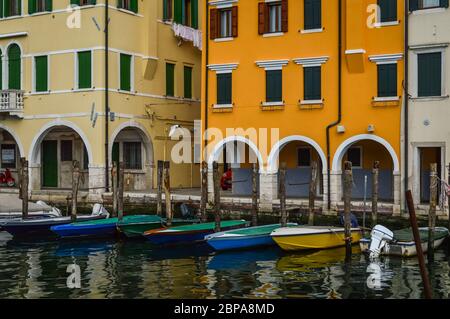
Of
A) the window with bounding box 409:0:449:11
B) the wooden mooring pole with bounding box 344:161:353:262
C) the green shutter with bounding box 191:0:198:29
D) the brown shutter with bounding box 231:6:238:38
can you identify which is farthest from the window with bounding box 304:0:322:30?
the green shutter with bounding box 191:0:198:29

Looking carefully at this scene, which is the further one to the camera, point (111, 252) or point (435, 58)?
point (435, 58)

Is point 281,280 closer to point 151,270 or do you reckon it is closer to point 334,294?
point 334,294

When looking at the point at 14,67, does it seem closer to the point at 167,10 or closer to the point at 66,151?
the point at 66,151

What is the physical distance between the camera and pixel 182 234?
22438 mm

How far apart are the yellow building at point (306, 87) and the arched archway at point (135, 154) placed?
4.34 meters

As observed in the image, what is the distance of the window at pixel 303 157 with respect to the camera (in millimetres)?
27641

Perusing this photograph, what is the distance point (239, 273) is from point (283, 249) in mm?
3295

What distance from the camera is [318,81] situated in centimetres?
2531

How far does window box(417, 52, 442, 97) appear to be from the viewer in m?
23.0

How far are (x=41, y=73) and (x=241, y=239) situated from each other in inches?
518

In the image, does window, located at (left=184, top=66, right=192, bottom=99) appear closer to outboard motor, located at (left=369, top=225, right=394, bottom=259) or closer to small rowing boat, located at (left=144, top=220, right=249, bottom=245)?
small rowing boat, located at (left=144, top=220, right=249, bottom=245)

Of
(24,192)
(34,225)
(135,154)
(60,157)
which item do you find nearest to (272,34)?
(135,154)

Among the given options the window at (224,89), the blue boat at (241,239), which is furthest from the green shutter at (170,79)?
the blue boat at (241,239)
